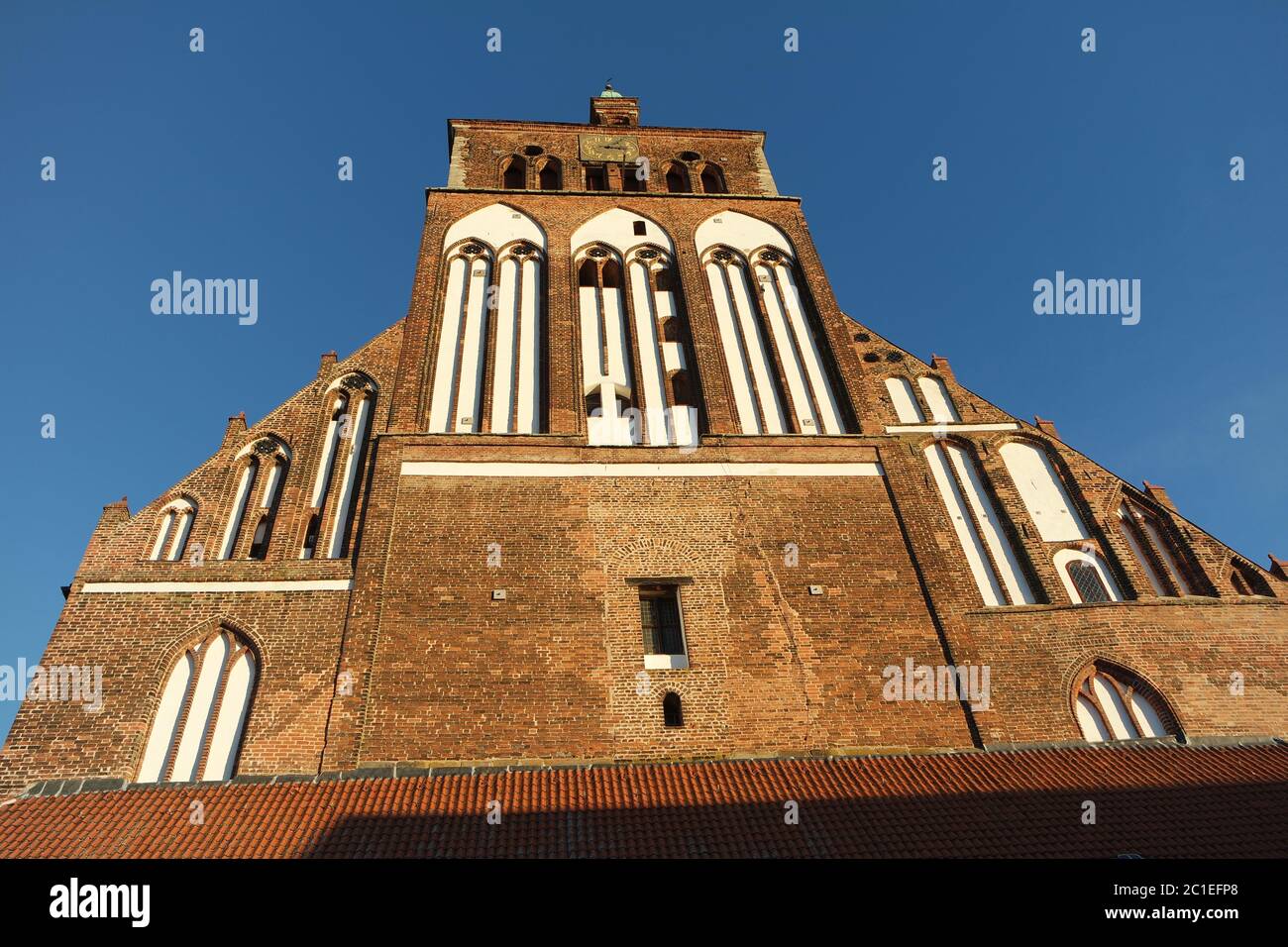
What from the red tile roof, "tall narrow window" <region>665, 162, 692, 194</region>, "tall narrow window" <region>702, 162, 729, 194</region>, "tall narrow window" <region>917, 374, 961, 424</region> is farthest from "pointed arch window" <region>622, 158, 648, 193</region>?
the red tile roof

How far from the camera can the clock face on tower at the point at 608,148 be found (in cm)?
1630

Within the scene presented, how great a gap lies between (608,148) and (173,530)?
10.8 meters

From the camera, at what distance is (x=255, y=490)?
10.7 meters

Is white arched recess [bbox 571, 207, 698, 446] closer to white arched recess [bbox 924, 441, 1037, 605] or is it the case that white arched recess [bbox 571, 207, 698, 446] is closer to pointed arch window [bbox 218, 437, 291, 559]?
white arched recess [bbox 924, 441, 1037, 605]

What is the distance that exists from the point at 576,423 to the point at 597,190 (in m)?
6.03

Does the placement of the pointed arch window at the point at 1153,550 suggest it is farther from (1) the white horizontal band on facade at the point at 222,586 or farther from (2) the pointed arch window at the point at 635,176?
(2) the pointed arch window at the point at 635,176

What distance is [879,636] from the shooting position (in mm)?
9602

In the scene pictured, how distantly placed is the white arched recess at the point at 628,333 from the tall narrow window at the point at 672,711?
3.72m

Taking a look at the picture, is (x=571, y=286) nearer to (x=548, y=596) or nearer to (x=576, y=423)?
(x=576, y=423)

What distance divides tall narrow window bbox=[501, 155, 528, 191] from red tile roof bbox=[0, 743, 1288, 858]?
38.3 feet

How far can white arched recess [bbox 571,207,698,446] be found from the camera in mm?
11703

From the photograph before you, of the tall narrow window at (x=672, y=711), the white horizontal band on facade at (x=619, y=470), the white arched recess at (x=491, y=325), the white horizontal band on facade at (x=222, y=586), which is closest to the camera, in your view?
the tall narrow window at (x=672, y=711)

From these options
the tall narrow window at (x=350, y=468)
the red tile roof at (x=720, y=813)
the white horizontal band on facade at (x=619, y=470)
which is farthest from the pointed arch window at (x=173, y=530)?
the red tile roof at (x=720, y=813)
